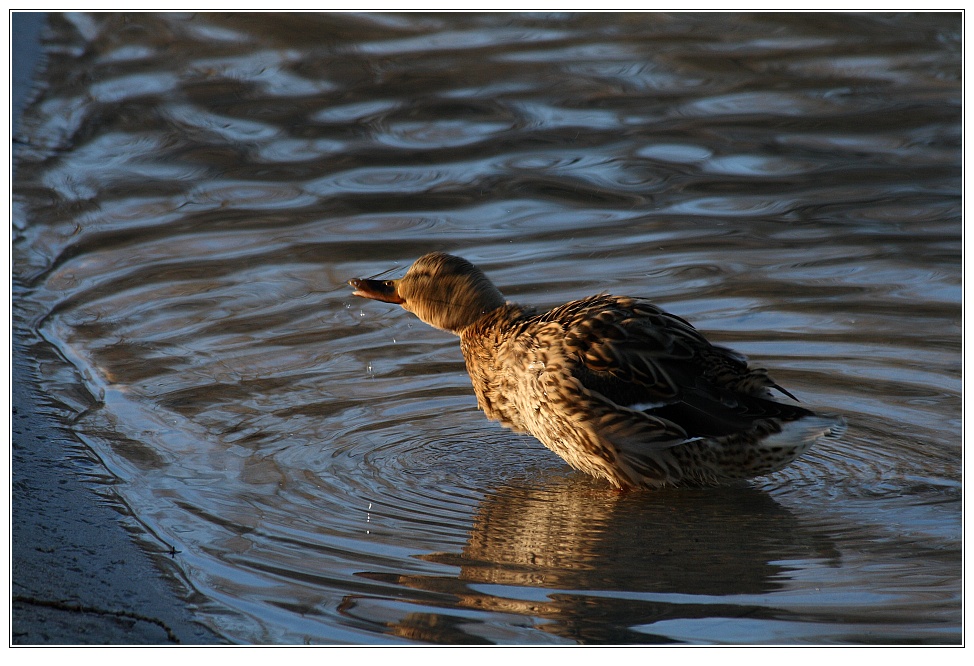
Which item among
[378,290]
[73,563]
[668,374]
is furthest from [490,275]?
[73,563]

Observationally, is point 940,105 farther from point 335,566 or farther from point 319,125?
point 335,566

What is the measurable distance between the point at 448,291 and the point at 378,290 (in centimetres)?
42

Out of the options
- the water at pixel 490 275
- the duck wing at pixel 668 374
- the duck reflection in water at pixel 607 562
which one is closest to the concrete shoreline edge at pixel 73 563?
the water at pixel 490 275

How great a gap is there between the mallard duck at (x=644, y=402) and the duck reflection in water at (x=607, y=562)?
189mm

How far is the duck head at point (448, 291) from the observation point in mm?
6844

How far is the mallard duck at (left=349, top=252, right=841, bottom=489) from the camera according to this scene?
6059mm

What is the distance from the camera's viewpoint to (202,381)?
24.3ft

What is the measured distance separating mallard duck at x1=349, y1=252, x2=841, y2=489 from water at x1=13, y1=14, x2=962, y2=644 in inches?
7.8

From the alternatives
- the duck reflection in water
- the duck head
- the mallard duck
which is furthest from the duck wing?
the duck head

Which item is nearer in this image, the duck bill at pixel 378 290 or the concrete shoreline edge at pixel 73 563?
the concrete shoreline edge at pixel 73 563

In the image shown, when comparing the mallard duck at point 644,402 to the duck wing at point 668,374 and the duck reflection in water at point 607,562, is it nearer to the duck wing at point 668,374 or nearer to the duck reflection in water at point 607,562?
the duck wing at point 668,374

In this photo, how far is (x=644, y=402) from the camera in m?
6.13

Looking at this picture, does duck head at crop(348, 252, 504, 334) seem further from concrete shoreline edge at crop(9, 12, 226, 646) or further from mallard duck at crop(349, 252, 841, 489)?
concrete shoreline edge at crop(9, 12, 226, 646)

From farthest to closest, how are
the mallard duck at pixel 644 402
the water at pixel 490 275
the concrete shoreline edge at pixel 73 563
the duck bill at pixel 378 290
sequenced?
1. the duck bill at pixel 378 290
2. the mallard duck at pixel 644 402
3. the water at pixel 490 275
4. the concrete shoreline edge at pixel 73 563
